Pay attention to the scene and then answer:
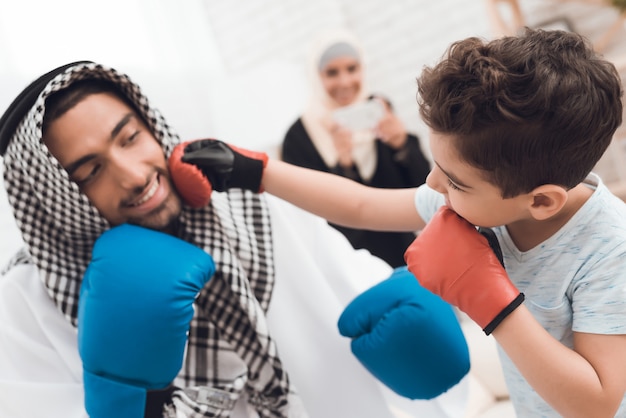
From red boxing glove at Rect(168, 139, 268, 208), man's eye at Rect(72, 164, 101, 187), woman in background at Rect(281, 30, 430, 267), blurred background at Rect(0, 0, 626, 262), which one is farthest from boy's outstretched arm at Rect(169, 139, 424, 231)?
woman in background at Rect(281, 30, 430, 267)

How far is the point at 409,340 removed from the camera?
961 mm

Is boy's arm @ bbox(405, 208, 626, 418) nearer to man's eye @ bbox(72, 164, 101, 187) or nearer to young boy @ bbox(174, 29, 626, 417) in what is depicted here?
young boy @ bbox(174, 29, 626, 417)

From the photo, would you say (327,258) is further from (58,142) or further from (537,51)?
(537,51)

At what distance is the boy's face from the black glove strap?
1.72 feet

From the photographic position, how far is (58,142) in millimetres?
957

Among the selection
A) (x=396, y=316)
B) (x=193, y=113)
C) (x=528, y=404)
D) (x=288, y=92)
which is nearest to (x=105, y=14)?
(x=193, y=113)

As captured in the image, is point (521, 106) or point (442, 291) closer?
point (521, 106)

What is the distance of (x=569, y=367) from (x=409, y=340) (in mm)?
296

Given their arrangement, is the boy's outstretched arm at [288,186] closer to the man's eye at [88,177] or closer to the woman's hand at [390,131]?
the man's eye at [88,177]

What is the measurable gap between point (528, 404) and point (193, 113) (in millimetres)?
1630

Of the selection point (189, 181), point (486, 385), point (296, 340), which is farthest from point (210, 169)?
point (486, 385)

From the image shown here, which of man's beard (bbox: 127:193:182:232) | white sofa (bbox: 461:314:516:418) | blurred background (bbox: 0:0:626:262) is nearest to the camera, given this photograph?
man's beard (bbox: 127:193:182:232)

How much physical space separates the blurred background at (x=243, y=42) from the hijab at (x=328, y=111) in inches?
4.4

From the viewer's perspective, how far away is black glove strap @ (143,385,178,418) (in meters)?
0.90
